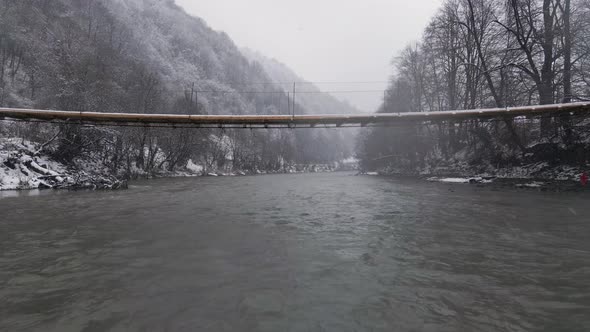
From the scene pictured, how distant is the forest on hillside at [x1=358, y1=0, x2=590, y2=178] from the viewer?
2223 cm

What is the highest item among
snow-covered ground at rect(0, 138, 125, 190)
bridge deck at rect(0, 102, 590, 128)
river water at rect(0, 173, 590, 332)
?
bridge deck at rect(0, 102, 590, 128)

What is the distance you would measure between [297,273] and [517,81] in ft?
94.1

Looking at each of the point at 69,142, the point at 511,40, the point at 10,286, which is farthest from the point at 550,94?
the point at 69,142

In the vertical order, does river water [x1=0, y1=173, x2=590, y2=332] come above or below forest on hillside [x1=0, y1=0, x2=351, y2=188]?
below

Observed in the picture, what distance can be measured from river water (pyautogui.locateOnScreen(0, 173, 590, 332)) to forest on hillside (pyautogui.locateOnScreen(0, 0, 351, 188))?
91.0ft

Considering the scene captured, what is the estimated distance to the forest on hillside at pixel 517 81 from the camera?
22.2 m

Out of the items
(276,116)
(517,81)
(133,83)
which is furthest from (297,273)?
(133,83)

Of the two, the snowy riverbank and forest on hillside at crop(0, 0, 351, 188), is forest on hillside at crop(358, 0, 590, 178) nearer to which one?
the snowy riverbank

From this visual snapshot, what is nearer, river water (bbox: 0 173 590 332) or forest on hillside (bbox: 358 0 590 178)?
river water (bbox: 0 173 590 332)

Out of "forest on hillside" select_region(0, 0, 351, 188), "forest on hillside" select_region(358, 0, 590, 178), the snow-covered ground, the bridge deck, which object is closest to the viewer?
the bridge deck

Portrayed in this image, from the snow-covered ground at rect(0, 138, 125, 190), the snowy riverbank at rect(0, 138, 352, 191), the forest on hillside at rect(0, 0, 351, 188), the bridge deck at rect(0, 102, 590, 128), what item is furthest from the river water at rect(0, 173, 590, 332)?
the forest on hillside at rect(0, 0, 351, 188)

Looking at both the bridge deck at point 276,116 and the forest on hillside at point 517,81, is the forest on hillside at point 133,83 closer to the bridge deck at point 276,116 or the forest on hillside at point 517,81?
the bridge deck at point 276,116

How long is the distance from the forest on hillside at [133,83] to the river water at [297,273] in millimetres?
27737

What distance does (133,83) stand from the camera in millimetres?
50750
